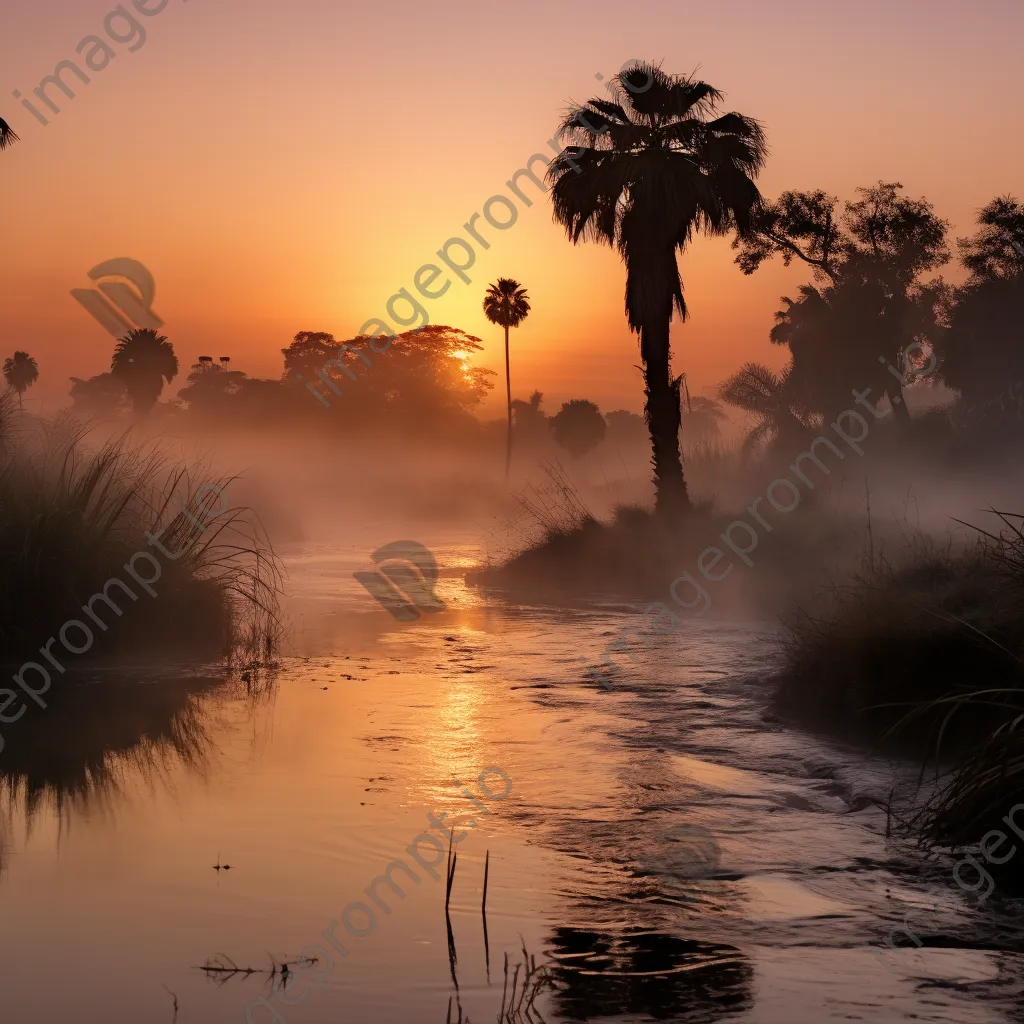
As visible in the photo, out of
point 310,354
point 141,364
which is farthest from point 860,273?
point 310,354

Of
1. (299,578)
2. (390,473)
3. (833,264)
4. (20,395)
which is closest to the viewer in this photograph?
(20,395)

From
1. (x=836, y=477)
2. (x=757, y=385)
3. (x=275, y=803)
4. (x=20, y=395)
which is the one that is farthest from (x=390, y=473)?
(x=275, y=803)

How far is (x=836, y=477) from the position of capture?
3844cm

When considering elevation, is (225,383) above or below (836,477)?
above

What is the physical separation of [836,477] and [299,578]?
59.2ft

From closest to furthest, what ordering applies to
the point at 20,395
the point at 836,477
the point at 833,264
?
the point at 20,395, the point at 836,477, the point at 833,264

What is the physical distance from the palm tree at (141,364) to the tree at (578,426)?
26.7 meters

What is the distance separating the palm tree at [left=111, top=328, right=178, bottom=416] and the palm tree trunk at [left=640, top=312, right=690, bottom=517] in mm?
51590

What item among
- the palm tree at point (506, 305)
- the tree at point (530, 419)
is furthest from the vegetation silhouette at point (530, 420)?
the palm tree at point (506, 305)

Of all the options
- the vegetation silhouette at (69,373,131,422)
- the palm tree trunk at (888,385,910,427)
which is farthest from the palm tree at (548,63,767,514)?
the vegetation silhouette at (69,373,131,422)

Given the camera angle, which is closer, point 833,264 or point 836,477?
point 836,477

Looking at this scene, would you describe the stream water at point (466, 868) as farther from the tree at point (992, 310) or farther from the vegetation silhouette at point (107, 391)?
the vegetation silhouette at point (107, 391)

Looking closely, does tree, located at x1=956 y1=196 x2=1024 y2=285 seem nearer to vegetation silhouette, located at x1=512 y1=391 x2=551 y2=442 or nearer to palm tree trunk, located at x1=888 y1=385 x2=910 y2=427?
palm tree trunk, located at x1=888 y1=385 x2=910 y2=427

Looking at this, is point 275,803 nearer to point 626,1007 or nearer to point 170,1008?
point 170,1008
